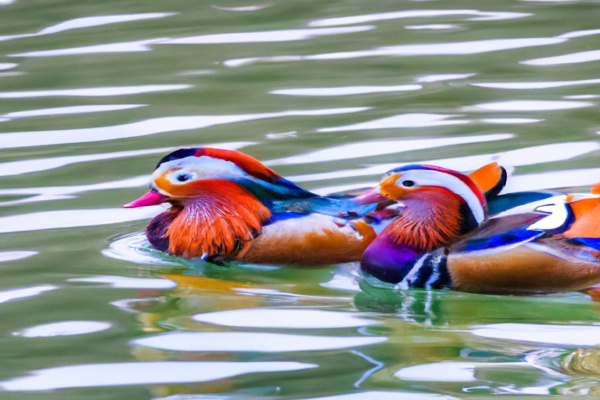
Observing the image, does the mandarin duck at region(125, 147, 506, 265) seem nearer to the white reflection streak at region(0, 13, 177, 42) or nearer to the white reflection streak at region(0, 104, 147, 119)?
the white reflection streak at region(0, 104, 147, 119)

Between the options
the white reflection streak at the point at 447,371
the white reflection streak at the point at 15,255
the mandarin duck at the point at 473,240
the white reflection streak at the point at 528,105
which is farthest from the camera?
the white reflection streak at the point at 528,105

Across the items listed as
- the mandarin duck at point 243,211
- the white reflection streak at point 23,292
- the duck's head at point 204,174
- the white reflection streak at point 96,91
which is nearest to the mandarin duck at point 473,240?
the mandarin duck at point 243,211

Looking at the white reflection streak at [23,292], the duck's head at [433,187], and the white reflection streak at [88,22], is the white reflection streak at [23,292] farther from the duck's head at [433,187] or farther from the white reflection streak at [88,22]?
the white reflection streak at [88,22]

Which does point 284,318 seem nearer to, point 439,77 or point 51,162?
point 51,162

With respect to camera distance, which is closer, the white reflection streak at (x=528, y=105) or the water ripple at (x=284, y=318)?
the water ripple at (x=284, y=318)

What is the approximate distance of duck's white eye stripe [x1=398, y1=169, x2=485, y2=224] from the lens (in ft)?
18.1

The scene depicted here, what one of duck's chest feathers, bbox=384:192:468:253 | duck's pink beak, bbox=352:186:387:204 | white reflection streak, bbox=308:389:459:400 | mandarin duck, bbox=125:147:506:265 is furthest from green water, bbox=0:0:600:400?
duck's pink beak, bbox=352:186:387:204

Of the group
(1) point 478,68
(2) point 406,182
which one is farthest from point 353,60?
(2) point 406,182

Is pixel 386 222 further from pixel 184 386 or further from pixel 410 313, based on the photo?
pixel 184 386

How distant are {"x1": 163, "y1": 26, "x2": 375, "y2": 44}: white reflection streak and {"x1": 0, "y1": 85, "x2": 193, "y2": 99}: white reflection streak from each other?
4.15ft

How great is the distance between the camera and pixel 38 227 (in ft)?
22.1

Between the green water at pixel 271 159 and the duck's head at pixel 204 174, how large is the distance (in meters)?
0.36

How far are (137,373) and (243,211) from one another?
147cm

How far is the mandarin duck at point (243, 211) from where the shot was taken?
580 centimetres
